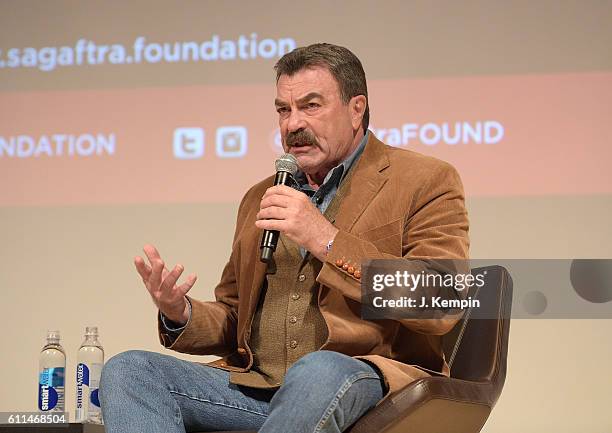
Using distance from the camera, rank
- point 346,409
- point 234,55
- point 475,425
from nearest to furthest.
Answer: point 346,409 → point 475,425 → point 234,55

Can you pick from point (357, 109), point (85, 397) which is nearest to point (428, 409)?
point (357, 109)

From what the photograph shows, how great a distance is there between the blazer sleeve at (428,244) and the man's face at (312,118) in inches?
11.8

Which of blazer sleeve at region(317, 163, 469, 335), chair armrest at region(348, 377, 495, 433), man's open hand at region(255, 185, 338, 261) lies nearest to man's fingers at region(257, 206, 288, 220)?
man's open hand at region(255, 185, 338, 261)

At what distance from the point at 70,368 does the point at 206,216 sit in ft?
3.20

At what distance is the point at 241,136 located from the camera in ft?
13.8

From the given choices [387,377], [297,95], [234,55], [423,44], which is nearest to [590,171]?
[423,44]

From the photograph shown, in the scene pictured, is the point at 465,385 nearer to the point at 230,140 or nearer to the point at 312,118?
the point at 312,118

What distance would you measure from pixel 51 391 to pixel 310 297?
46.0 inches

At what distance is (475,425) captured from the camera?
6.80ft

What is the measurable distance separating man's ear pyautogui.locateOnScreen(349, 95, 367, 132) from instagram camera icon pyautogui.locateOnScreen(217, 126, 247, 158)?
1.74 meters

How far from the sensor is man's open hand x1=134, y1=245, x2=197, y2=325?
215cm

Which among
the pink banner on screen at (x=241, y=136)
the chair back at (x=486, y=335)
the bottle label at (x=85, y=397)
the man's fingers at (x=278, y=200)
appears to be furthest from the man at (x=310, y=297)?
the pink banner on screen at (x=241, y=136)

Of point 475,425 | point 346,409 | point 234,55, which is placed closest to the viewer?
point 346,409

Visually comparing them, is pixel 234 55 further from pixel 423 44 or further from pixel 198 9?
pixel 423 44
